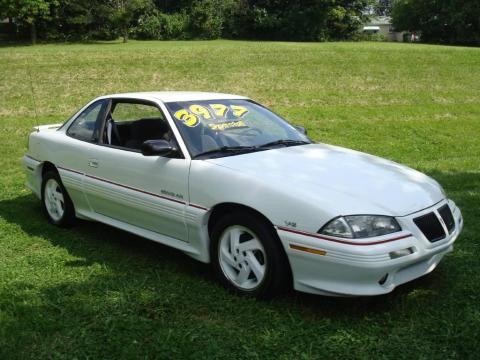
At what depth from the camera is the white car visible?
11.3 ft

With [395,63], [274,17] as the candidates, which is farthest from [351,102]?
[274,17]

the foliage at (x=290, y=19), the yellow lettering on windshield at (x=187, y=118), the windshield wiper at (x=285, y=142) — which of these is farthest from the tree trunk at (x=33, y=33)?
the windshield wiper at (x=285, y=142)

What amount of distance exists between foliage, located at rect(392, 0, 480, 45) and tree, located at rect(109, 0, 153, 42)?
22.2 m

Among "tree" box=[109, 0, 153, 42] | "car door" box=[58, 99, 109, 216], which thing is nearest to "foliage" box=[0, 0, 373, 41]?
"tree" box=[109, 0, 153, 42]

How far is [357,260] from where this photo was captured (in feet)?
10.9

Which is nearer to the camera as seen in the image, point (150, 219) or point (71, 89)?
point (150, 219)

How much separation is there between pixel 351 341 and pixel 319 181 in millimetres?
1053

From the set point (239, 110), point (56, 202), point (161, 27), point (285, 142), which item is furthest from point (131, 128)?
point (161, 27)

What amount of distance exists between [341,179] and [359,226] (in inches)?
20.0

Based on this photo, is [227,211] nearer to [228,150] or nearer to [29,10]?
[228,150]

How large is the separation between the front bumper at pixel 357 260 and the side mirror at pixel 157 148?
1.23 meters

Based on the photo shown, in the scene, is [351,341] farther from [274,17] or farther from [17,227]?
[274,17]

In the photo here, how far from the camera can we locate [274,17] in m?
46.9

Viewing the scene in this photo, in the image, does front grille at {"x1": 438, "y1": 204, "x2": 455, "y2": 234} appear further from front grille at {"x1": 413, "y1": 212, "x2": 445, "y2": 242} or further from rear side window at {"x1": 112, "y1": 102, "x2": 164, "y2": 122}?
rear side window at {"x1": 112, "y1": 102, "x2": 164, "y2": 122}
